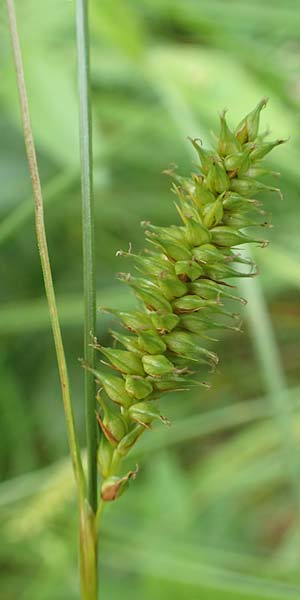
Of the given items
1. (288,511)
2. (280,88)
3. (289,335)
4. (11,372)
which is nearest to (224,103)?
(280,88)

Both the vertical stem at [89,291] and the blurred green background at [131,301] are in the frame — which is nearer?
the vertical stem at [89,291]

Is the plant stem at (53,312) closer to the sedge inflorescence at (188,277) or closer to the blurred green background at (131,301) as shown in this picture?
the sedge inflorescence at (188,277)

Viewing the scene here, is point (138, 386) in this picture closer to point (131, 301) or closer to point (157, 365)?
point (157, 365)

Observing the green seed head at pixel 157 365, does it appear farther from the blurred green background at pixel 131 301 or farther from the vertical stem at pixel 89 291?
the blurred green background at pixel 131 301

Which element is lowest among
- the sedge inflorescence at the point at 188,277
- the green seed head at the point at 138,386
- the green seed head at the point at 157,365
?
the green seed head at the point at 138,386

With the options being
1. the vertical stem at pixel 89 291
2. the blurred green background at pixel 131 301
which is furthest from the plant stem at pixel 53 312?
the blurred green background at pixel 131 301

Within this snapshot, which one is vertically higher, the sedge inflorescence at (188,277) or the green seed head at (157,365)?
the sedge inflorescence at (188,277)
